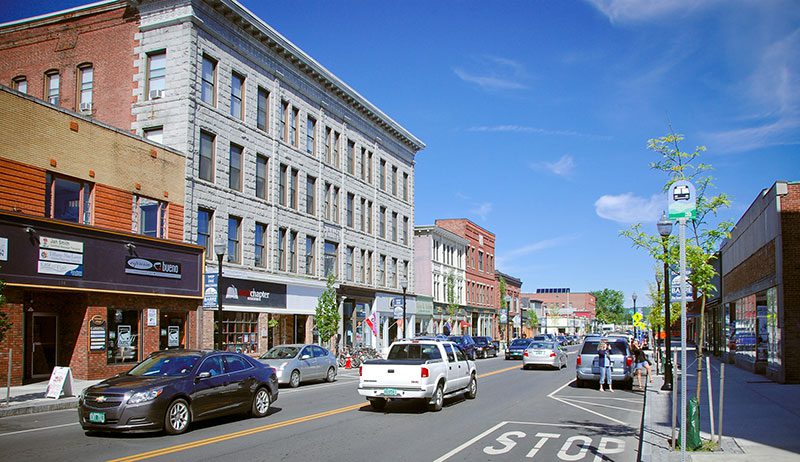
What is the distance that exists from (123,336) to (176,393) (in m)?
14.4

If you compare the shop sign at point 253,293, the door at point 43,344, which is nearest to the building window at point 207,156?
the shop sign at point 253,293

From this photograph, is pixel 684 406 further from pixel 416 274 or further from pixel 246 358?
pixel 416 274

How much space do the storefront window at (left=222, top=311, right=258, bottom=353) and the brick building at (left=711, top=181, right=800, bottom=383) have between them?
22003mm

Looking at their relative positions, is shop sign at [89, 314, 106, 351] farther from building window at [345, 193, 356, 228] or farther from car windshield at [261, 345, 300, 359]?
building window at [345, 193, 356, 228]

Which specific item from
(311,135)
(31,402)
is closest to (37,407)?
(31,402)

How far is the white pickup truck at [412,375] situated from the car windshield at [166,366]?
428 cm

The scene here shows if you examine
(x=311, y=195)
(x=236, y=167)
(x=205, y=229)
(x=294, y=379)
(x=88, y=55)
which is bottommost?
(x=294, y=379)

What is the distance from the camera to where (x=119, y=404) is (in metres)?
12.3

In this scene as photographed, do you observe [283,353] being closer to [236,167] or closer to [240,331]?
[240,331]

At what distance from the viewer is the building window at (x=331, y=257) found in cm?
4231

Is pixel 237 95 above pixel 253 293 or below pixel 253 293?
above

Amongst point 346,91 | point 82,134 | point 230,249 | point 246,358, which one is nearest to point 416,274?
point 346,91

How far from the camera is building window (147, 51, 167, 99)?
30.2 m

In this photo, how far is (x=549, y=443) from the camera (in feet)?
40.8
